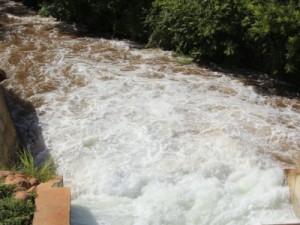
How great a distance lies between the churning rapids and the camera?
545 centimetres

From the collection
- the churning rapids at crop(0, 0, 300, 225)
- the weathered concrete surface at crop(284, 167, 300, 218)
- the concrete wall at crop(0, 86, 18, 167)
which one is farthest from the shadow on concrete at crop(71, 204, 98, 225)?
the weathered concrete surface at crop(284, 167, 300, 218)

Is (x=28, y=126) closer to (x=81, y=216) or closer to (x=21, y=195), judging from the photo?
(x=81, y=216)

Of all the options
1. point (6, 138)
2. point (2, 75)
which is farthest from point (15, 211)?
point (2, 75)

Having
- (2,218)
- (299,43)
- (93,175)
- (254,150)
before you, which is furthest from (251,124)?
(2,218)

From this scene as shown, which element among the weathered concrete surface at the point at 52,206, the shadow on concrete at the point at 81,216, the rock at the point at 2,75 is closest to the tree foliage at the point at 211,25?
the rock at the point at 2,75

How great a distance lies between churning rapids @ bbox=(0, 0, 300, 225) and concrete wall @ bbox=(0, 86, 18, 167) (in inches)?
15.6

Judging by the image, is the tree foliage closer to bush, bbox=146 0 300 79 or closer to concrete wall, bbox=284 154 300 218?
bush, bbox=146 0 300 79

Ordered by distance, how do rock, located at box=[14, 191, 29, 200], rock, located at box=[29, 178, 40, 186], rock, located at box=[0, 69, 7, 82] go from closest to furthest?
rock, located at box=[14, 191, 29, 200], rock, located at box=[29, 178, 40, 186], rock, located at box=[0, 69, 7, 82]

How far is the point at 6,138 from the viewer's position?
628 centimetres

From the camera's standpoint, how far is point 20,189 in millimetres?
4664

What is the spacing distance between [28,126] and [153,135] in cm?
194

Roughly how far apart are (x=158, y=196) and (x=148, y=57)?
5.23 m

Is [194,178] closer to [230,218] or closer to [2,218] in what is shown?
[230,218]

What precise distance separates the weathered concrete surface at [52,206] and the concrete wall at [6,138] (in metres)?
1.48
